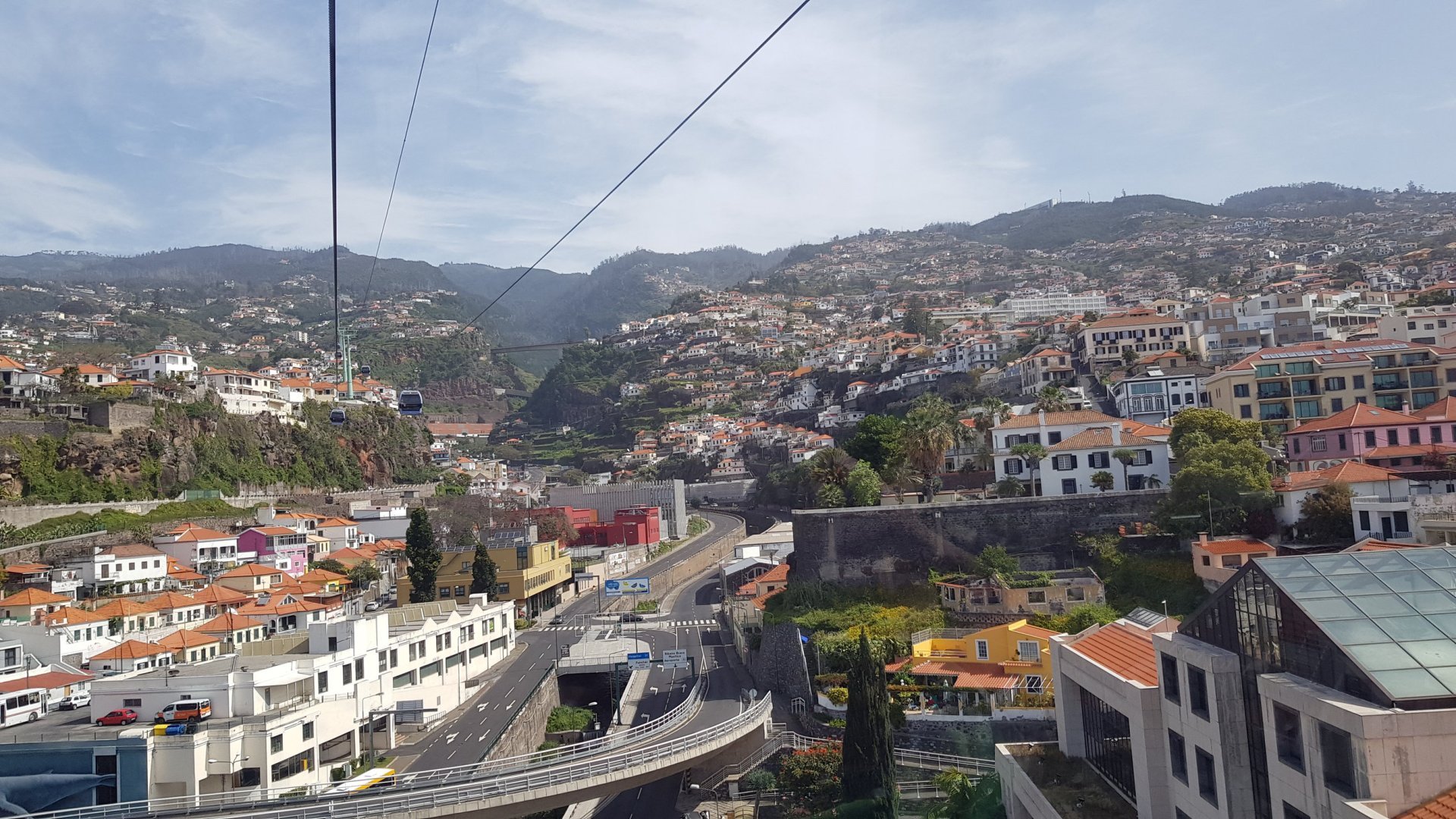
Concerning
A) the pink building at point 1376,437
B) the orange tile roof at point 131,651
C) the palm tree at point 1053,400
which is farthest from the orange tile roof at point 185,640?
the pink building at point 1376,437

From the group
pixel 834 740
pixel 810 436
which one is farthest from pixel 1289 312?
pixel 834 740

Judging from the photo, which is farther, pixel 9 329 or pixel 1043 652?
pixel 9 329

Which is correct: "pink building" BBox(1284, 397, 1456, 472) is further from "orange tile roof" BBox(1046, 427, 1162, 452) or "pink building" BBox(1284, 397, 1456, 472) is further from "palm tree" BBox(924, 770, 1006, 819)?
"palm tree" BBox(924, 770, 1006, 819)

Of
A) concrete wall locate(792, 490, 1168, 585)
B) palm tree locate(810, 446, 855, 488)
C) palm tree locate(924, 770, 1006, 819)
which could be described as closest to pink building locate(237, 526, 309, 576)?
palm tree locate(810, 446, 855, 488)

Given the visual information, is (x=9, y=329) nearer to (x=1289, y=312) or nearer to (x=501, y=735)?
(x=501, y=735)

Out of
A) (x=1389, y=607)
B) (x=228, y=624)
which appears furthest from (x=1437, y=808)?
(x=228, y=624)

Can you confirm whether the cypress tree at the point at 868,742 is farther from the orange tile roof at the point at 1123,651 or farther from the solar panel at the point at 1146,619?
the orange tile roof at the point at 1123,651
